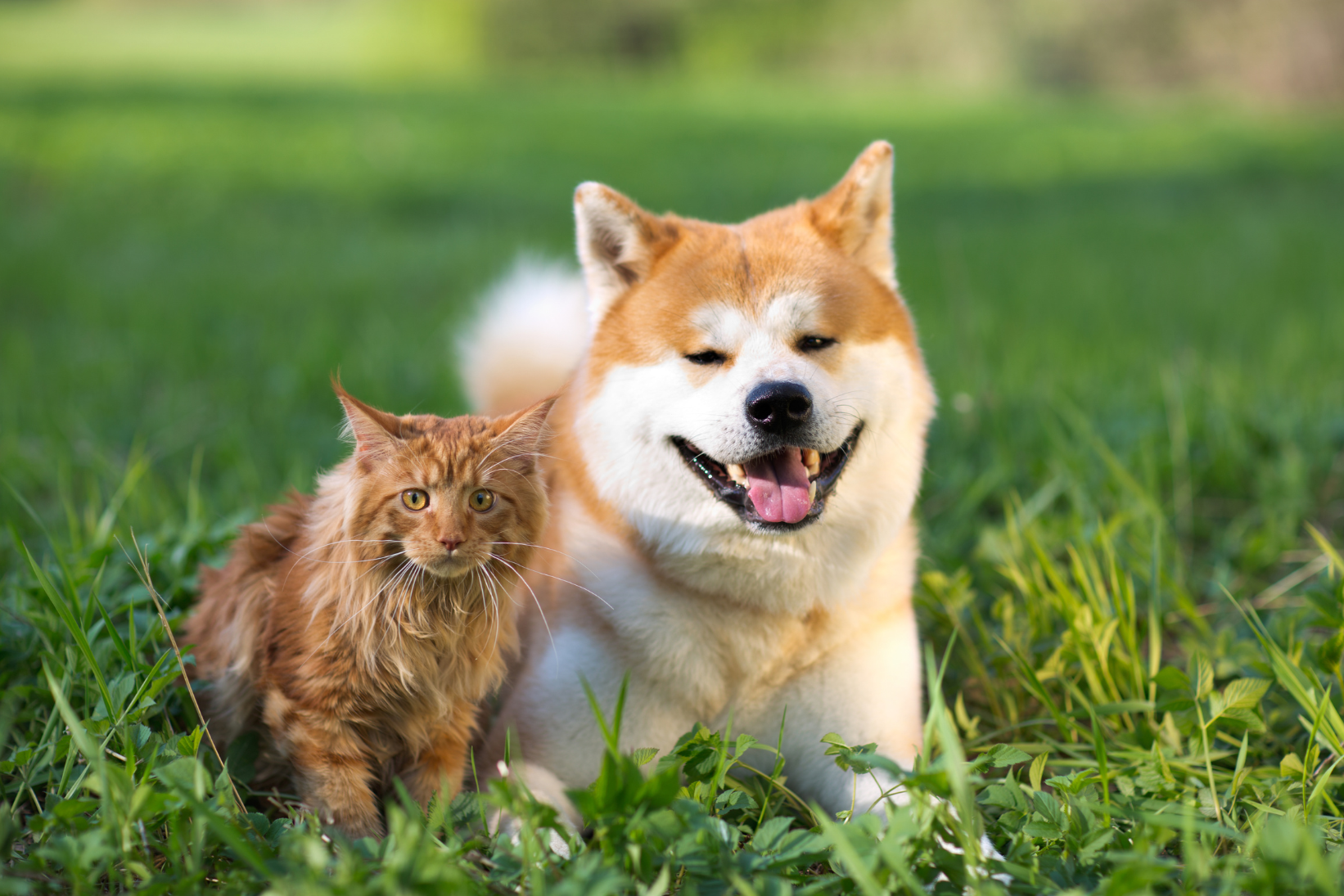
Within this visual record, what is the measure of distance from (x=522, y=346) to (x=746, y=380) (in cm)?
147

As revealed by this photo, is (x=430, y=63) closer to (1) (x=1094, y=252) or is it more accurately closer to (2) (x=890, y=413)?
(1) (x=1094, y=252)

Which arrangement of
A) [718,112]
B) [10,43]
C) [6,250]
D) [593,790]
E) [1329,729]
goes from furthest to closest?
[10,43]
[718,112]
[6,250]
[1329,729]
[593,790]

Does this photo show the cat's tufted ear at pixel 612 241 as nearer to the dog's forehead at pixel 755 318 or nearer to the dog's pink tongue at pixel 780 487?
the dog's forehead at pixel 755 318

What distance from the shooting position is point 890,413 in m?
2.40

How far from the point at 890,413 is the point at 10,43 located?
123ft

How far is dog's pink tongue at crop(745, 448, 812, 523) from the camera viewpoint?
88.0 inches

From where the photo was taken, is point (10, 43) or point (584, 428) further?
point (10, 43)

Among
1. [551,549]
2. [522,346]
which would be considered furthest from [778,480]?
[522,346]

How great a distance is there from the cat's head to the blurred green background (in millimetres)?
1218

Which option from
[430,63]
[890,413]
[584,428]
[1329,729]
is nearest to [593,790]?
[584,428]

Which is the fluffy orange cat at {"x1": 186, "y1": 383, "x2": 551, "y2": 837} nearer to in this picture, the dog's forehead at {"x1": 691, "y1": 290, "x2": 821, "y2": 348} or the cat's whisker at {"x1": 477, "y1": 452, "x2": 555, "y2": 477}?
the cat's whisker at {"x1": 477, "y1": 452, "x2": 555, "y2": 477}

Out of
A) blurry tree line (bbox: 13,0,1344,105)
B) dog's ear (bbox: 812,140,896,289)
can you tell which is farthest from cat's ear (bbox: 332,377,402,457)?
blurry tree line (bbox: 13,0,1344,105)

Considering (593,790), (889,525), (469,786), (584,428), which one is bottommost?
(469,786)

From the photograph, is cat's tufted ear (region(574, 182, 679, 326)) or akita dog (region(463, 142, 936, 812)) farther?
cat's tufted ear (region(574, 182, 679, 326))
